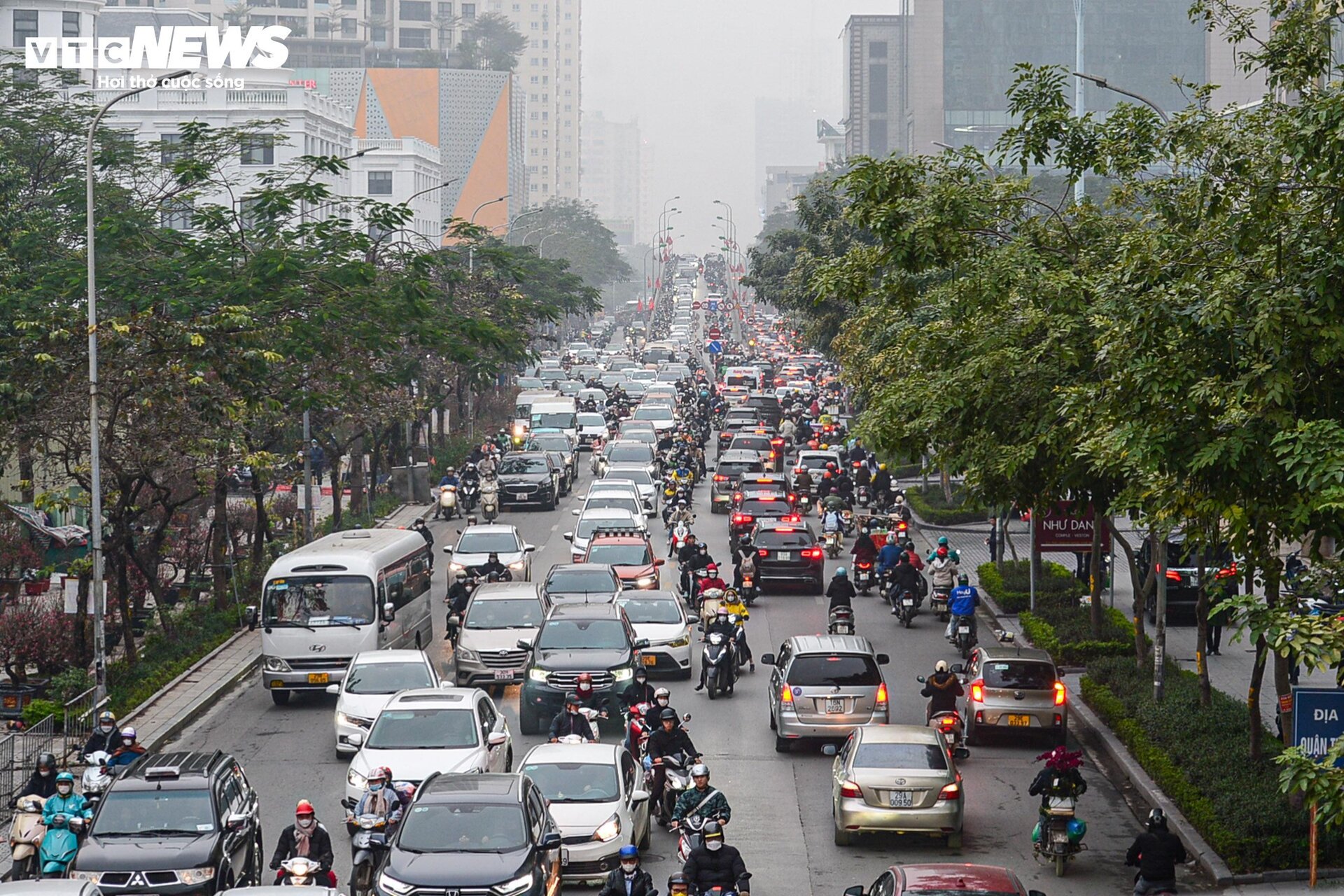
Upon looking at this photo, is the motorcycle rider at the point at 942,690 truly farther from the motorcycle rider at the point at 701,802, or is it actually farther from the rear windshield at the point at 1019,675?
the motorcycle rider at the point at 701,802

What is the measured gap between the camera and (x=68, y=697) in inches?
997

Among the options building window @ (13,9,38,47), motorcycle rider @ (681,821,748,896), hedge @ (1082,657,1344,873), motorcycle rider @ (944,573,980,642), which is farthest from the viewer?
building window @ (13,9,38,47)

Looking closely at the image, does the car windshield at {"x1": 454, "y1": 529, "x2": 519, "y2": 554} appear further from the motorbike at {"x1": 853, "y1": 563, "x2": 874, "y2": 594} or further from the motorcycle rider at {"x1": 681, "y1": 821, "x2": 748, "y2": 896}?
the motorcycle rider at {"x1": 681, "y1": 821, "x2": 748, "y2": 896}

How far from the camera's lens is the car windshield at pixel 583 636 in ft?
81.5

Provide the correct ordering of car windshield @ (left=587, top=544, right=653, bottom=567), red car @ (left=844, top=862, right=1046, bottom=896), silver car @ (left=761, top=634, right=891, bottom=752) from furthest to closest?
car windshield @ (left=587, top=544, right=653, bottom=567) < silver car @ (left=761, top=634, right=891, bottom=752) < red car @ (left=844, top=862, right=1046, bottom=896)

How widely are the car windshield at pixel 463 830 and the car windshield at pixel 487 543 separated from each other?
20.5 m

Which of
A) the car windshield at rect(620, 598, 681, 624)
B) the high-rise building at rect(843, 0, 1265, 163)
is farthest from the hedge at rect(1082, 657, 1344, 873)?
the high-rise building at rect(843, 0, 1265, 163)

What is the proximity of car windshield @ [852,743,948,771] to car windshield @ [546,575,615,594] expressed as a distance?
12101 millimetres

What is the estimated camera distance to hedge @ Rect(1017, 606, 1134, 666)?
93.7 feet

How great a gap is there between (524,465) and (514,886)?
37.3m

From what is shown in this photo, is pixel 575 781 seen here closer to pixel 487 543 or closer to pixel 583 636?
pixel 583 636

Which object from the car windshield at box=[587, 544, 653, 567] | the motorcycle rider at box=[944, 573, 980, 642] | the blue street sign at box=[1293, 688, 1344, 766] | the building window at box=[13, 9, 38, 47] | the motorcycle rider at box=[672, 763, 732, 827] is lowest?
the motorcycle rider at box=[672, 763, 732, 827]

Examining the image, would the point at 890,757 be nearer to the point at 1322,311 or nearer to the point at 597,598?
the point at 1322,311

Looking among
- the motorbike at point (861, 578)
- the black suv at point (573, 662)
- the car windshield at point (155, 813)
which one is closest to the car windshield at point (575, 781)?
the car windshield at point (155, 813)
